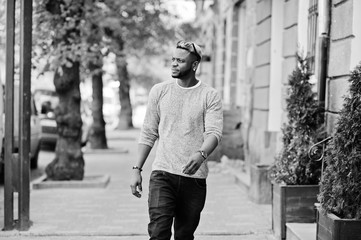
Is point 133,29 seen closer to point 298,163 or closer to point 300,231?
point 298,163

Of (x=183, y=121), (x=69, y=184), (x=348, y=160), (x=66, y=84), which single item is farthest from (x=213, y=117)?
(x=66, y=84)

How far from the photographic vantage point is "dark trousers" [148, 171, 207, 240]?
4578mm

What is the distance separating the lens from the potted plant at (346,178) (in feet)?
15.9

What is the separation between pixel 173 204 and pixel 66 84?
6947 millimetres

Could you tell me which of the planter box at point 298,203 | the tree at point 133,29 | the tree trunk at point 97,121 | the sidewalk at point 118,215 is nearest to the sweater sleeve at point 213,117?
the planter box at point 298,203

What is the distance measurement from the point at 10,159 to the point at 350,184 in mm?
4008

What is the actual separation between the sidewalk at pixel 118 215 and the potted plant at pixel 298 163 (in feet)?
1.68

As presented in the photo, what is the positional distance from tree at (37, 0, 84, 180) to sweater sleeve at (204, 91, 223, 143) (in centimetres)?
659

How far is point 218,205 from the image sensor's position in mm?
9094

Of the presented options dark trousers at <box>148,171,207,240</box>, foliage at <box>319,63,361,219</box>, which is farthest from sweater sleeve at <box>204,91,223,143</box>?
foliage at <box>319,63,361,219</box>

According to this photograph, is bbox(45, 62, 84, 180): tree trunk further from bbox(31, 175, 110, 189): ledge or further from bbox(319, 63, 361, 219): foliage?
bbox(319, 63, 361, 219): foliage

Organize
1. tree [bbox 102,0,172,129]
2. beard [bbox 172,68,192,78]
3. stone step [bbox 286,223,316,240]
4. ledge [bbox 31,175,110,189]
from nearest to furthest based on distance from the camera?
beard [bbox 172,68,192,78]
stone step [bbox 286,223,316,240]
ledge [bbox 31,175,110,189]
tree [bbox 102,0,172,129]

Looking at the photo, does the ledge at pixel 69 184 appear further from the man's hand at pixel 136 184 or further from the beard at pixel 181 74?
the beard at pixel 181 74

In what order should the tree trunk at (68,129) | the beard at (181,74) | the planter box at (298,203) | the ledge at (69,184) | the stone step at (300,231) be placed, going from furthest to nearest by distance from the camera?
the tree trunk at (68,129), the ledge at (69,184), the planter box at (298,203), the stone step at (300,231), the beard at (181,74)
